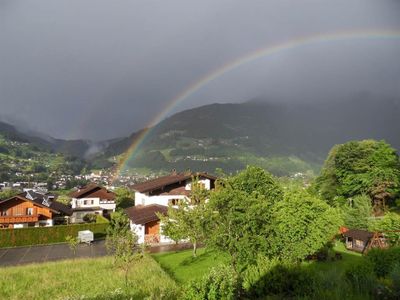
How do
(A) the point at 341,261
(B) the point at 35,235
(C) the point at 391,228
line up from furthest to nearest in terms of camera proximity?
(B) the point at 35,235, (C) the point at 391,228, (A) the point at 341,261

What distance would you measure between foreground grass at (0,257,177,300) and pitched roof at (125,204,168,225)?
35.5ft

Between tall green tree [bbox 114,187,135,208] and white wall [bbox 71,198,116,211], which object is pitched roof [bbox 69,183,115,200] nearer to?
white wall [bbox 71,198,116,211]

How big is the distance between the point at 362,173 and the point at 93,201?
51.1 m

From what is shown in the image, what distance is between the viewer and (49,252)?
128ft

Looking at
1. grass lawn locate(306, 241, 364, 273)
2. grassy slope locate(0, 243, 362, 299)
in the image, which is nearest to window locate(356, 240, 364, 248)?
grass lawn locate(306, 241, 364, 273)

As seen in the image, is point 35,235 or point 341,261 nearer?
point 341,261

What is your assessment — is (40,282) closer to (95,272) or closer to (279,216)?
(95,272)

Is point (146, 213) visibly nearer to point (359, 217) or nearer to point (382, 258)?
point (359, 217)

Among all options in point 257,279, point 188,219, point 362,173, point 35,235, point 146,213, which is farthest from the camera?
point 362,173

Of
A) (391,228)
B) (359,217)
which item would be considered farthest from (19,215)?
(391,228)

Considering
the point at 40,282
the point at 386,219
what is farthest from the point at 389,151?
the point at 40,282

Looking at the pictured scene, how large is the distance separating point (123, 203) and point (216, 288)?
219 ft

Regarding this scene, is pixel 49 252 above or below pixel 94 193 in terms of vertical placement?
below

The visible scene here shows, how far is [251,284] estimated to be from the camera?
40.0 feet
